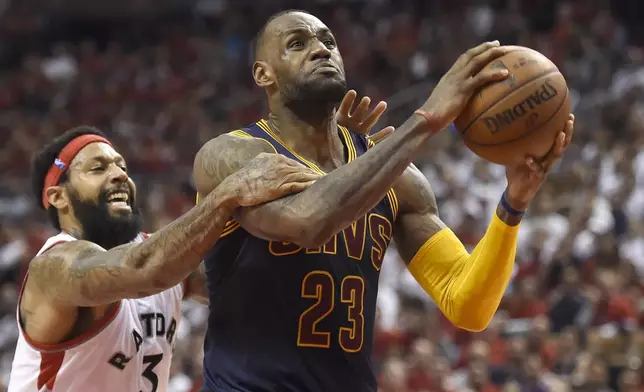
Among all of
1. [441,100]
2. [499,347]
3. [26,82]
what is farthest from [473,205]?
[26,82]

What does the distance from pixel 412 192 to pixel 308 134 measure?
21.5 inches

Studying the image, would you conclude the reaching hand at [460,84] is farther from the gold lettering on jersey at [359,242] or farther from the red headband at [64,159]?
the red headband at [64,159]

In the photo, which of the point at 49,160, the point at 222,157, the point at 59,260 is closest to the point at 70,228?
the point at 49,160

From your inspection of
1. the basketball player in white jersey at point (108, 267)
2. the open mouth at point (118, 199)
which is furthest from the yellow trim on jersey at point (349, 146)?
the open mouth at point (118, 199)

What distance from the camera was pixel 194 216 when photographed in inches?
151

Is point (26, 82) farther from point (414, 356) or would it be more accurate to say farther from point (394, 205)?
point (394, 205)

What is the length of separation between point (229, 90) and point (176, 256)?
46.5ft

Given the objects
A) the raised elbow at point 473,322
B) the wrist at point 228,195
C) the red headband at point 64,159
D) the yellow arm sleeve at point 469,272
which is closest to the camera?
the wrist at point 228,195

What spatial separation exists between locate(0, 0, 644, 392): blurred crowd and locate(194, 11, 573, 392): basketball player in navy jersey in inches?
179

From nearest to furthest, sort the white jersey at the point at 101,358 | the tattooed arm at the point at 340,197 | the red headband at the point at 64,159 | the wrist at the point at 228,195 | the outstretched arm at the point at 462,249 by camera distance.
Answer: the tattooed arm at the point at 340,197, the wrist at the point at 228,195, the outstretched arm at the point at 462,249, the white jersey at the point at 101,358, the red headband at the point at 64,159

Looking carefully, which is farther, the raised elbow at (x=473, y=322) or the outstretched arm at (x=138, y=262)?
the raised elbow at (x=473, y=322)

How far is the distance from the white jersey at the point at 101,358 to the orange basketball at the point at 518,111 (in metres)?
1.89

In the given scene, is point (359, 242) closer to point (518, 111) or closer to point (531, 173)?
point (531, 173)

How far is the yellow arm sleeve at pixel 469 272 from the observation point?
14.1ft
